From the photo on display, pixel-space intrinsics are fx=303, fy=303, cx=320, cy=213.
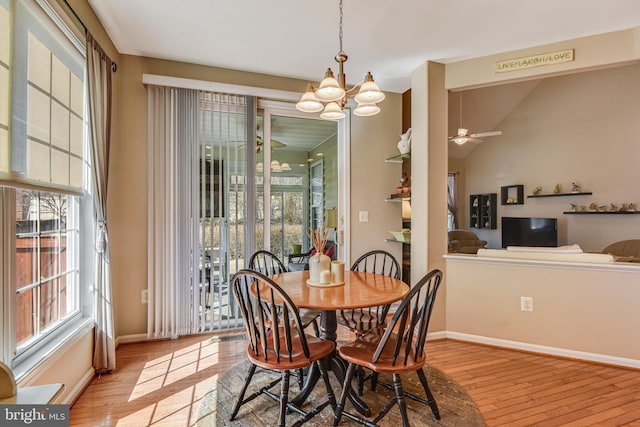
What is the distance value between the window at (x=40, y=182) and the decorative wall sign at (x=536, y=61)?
3414 mm

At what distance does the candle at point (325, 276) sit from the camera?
2.05m

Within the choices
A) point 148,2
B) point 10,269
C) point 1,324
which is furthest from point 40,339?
point 148,2

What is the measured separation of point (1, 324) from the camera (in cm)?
141

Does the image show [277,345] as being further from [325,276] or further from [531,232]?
[531,232]

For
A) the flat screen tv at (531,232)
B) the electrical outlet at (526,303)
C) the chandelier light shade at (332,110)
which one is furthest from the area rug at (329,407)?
the flat screen tv at (531,232)

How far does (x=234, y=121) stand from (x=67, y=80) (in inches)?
53.5

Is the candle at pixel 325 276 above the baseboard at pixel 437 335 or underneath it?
above

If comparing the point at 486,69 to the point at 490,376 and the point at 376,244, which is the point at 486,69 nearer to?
the point at 376,244

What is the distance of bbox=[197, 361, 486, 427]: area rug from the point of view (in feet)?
5.71

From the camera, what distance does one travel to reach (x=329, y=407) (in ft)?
6.11

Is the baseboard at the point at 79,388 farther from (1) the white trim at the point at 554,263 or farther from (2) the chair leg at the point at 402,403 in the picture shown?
(1) the white trim at the point at 554,263

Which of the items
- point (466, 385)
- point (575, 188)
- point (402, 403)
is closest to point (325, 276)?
point (402, 403)

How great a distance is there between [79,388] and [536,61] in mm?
4374

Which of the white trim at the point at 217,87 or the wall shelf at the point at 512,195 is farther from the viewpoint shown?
the wall shelf at the point at 512,195
